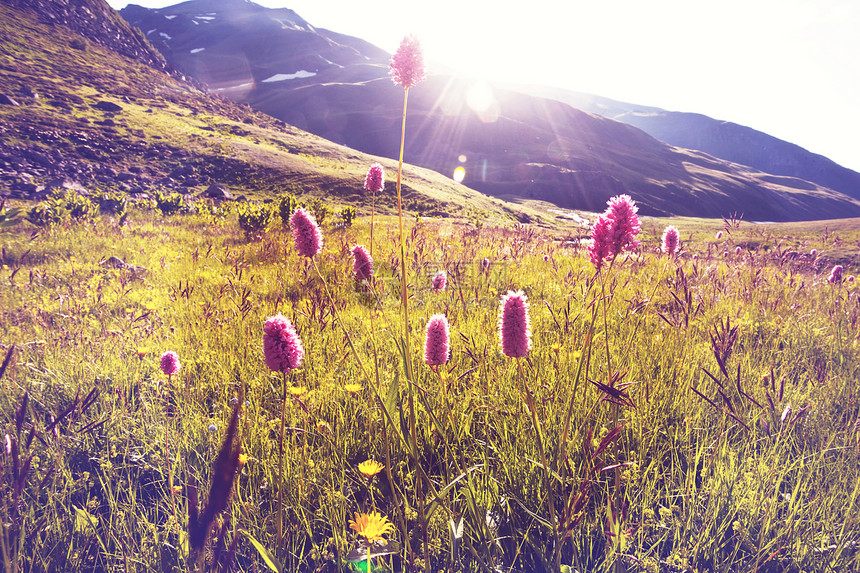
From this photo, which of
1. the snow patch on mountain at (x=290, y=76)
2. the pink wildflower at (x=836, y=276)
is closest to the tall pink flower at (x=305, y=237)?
the pink wildflower at (x=836, y=276)

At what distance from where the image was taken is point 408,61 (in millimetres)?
2127

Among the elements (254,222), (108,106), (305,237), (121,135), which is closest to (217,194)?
(254,222)

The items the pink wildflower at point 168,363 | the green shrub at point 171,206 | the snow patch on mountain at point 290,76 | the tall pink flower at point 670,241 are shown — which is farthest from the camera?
the snow patch on mountain at point 290,76

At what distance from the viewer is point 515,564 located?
5.41 feet

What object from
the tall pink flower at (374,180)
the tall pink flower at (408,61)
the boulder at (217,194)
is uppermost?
the tall pink flower at (408,61)

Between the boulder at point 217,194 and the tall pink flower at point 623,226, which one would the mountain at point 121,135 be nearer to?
the boulder at point 217,194

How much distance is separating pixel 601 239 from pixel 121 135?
46.4m

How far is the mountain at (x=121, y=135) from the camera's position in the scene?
26.2 m

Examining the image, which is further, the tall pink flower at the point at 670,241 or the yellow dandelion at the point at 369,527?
the tall pink flower at the point at 670,241

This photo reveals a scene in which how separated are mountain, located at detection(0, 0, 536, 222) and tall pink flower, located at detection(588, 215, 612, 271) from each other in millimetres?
23932

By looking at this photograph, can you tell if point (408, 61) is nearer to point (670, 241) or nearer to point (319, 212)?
point (670, 241)

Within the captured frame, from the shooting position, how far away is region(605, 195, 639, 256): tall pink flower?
5.83ft

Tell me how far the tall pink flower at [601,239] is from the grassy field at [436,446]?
168 mm

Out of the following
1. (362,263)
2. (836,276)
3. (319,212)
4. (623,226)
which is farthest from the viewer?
(319,212)
